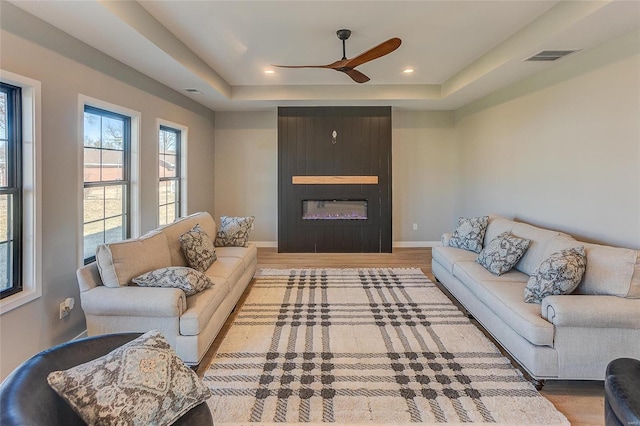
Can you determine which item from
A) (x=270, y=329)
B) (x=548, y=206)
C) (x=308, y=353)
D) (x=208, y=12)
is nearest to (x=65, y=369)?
(x=308, y=353)

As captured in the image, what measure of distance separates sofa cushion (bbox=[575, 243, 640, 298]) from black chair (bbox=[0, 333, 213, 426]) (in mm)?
2695

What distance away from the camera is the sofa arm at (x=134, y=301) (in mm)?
2502

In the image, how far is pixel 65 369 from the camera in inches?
53.9

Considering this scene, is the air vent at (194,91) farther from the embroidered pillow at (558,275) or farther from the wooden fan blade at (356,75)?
the embroidered pillow at (558,275)

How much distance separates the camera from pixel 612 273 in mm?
2500

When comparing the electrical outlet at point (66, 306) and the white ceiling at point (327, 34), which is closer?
the white ceiling at point (327, 34)

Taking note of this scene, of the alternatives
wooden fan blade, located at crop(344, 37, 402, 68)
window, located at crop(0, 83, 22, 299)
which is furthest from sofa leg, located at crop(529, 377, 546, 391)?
window, located at crop(0, 83, 22, 299)

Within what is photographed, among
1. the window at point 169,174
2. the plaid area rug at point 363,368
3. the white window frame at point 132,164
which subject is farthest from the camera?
the window at point 169,174

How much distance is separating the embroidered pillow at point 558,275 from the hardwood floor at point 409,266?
61 centimetres

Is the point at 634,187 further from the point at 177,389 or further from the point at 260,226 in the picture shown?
the point at 260,226

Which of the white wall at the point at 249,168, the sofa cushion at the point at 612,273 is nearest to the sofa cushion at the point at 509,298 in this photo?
the sofa cushion at the point at 612,273

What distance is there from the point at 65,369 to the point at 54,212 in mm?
1951

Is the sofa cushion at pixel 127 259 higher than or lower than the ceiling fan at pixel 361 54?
lower

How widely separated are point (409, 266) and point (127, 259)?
4025mm
